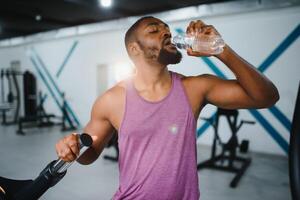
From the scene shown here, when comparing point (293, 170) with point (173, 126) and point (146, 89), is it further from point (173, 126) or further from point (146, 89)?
point (146, 89)

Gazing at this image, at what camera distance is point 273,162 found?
4.62 m

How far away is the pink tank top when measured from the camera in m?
1.05

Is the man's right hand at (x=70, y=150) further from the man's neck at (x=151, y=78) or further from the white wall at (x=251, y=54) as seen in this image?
the white wall at (x=251, y=54)

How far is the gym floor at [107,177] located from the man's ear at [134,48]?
2341 mm

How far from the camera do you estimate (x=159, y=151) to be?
107 centimetres

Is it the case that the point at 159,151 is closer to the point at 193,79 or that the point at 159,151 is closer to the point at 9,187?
the point at 193,79

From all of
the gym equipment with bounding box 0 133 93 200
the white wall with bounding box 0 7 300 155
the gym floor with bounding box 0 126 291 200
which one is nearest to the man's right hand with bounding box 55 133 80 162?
the gym equipment with bounding box 0 133 93 200

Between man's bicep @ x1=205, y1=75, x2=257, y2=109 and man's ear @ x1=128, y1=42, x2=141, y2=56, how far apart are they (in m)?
0.34

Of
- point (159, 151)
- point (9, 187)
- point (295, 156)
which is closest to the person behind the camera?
point (295, 156)

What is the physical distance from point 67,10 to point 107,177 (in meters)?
3.98

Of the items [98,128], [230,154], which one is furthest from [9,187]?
[230,154]

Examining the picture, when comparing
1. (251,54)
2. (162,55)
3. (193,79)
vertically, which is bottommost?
(193,79)

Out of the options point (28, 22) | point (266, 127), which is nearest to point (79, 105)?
point (28, 22)

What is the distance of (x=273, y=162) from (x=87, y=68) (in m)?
5.28
